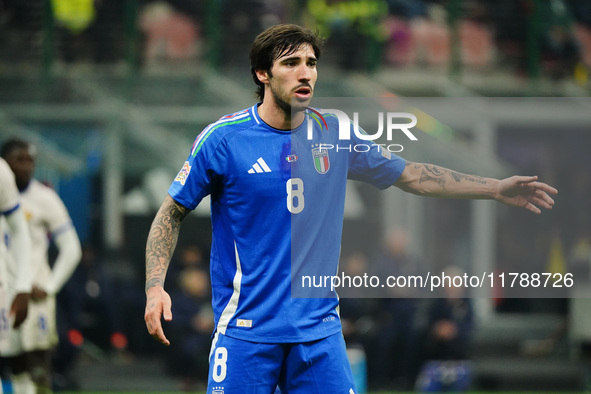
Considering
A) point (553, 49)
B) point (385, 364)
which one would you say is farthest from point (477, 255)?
point (553, 49)

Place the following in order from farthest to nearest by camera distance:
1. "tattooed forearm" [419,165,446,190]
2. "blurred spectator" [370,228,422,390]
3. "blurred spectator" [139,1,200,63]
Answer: "blurred spectator" [139,1,200,63] < "blurred spectator" [370,228,422,390] < "tattooed forearm" [419,165,446,190]

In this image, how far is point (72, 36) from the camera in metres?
15.6

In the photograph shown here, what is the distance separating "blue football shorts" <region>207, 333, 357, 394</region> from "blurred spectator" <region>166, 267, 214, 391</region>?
726 cm

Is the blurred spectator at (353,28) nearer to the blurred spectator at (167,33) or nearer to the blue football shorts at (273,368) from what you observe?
the blurred spectator at (167,33)

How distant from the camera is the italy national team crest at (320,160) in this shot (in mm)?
4113

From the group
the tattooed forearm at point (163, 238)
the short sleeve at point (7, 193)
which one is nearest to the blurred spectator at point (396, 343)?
the short sleeve at point (7, 193)

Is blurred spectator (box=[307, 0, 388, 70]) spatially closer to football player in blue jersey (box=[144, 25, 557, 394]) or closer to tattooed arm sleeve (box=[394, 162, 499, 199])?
tattooed arm sleeve (box=[394, 162, 499, 199])

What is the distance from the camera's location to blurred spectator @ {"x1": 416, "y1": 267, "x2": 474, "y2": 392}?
11.1 meters

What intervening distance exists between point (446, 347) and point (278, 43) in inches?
306

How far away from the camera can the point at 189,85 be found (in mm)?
15195

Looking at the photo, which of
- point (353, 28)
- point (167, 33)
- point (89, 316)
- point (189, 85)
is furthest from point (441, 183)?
point (353, 28)

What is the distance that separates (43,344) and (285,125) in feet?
15.7

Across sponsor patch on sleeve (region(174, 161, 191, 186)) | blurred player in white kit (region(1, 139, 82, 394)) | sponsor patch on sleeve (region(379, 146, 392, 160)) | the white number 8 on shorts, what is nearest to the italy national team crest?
sponsor patch on sleeve (region(379, 146, 392, 160))

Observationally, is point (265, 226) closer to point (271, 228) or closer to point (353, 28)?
point (271, 228)
